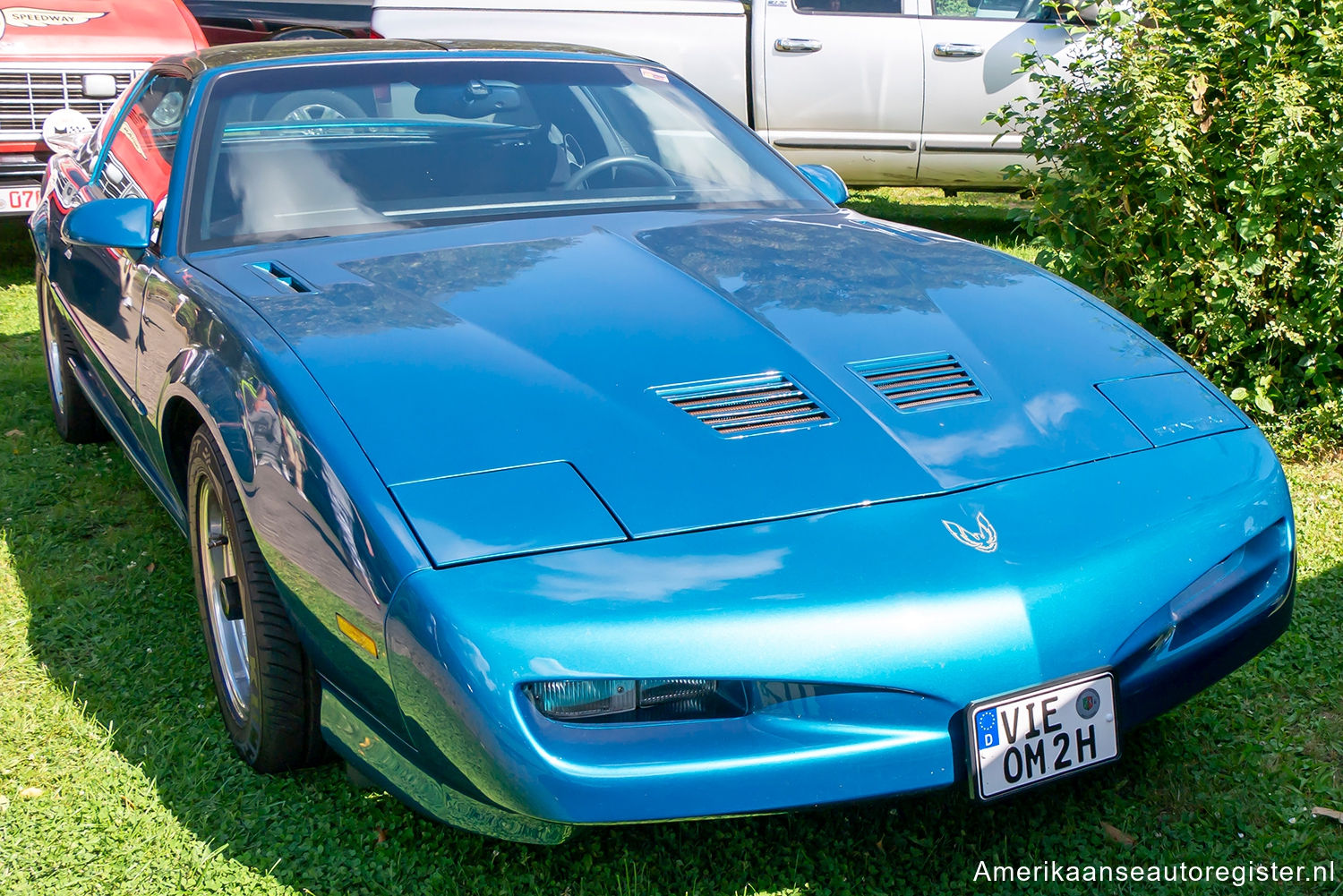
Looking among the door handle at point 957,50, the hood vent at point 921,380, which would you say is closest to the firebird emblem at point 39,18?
the door handle at point 957,50

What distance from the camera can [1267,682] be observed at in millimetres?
2770

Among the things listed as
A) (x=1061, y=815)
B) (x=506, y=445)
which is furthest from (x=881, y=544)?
(x=1061, y=815)

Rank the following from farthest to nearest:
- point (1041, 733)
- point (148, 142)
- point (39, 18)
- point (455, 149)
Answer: point (39, 18) < point (148, 142) < point (455, 149) < point (1041, 733)

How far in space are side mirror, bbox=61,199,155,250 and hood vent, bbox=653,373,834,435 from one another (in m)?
1.54

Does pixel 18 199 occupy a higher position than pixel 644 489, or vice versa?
pixel 644 489

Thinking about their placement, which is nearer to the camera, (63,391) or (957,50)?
(63,391)

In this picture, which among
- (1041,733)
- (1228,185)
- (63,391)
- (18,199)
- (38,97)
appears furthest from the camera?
(38,97)

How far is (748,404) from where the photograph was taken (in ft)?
7.06

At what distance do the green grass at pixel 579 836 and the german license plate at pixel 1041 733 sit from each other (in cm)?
8

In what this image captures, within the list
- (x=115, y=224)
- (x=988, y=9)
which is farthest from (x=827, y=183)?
(x=988, y=9)

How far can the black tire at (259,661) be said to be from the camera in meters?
2.24

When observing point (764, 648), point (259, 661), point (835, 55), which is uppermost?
point (764, 648)

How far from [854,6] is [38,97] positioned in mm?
4708

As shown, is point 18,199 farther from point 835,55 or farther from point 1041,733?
point 1041,733
